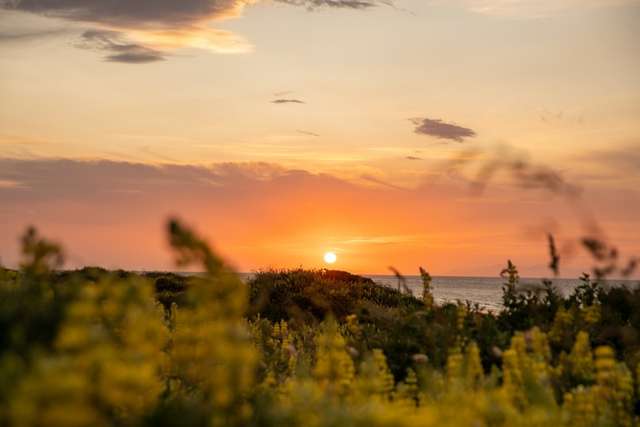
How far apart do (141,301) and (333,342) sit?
2063 millimetres

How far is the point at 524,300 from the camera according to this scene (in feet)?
36.7

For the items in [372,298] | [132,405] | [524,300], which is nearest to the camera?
[132,405]

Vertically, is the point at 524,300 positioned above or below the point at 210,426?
above

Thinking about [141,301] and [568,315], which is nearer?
[141,301]

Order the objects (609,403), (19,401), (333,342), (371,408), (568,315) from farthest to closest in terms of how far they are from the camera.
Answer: (568,315), (609,403), (333,342), (371,408), (19,401)

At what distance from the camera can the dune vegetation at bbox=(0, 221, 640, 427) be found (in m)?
3.43

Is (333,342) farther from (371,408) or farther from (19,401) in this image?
(19,401)

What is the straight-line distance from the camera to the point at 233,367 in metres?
4.20

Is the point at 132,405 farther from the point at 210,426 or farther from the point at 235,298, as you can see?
the point at 235,298

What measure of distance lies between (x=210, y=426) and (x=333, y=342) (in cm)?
183

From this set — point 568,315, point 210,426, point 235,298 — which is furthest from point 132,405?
point 568,315

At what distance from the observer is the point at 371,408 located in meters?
4.23

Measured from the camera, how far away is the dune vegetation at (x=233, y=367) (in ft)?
11.3

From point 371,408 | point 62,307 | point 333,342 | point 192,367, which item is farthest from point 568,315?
point 62,307
